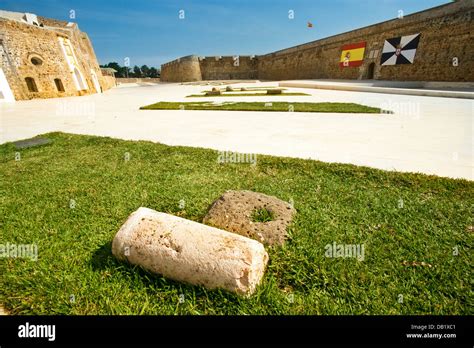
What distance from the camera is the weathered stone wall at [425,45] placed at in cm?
1820

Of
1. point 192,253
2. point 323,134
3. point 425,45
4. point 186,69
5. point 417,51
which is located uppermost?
point 186,69

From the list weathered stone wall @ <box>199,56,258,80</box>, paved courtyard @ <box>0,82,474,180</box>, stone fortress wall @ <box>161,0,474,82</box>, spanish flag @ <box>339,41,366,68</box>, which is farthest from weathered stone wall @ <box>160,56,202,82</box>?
paved courtyard @ <box>0,82,474,180</box>

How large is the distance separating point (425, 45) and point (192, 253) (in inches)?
1064

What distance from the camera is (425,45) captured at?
2078 centimetres

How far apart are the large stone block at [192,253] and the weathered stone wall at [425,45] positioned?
79.3 feet

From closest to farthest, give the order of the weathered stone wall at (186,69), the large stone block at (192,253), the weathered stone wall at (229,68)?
the large stone block at (192,253)
the weathered stone wall at (186,69)
the weathered stone wall at (229,68)

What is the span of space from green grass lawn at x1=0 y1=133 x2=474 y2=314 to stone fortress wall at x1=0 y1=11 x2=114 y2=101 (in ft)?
67.6

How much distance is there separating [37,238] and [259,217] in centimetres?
244

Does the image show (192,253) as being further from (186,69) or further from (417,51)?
(186,69)

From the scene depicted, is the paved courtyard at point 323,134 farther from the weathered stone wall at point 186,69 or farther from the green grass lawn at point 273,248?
the weathered stone wall at point 186,69

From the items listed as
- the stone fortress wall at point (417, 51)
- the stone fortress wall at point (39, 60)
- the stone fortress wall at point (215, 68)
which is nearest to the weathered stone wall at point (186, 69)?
the stone fortress wall at point (215, 68)

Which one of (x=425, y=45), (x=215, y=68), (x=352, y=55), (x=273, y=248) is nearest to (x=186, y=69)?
(x=215, y=68)

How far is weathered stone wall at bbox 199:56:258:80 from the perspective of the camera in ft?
171
